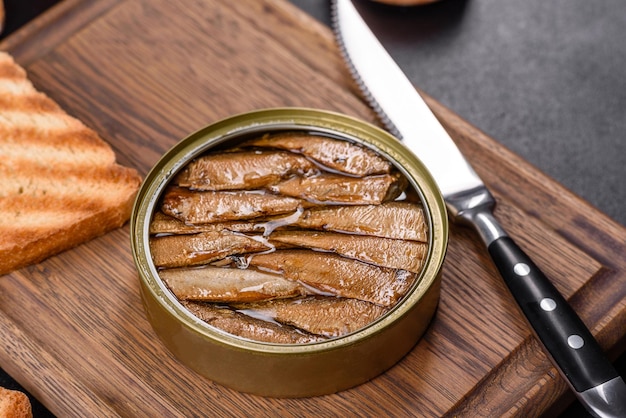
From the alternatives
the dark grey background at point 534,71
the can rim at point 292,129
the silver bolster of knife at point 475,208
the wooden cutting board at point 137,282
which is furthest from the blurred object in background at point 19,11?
the silver bolster of knife at point 475,208

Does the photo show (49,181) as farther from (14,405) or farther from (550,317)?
(550,317)


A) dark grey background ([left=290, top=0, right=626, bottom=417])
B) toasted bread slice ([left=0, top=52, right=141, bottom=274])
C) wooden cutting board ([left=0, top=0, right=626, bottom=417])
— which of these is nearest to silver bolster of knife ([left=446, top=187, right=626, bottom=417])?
wooden cutting board ([left=0, top=0, right=626, bottom=417])

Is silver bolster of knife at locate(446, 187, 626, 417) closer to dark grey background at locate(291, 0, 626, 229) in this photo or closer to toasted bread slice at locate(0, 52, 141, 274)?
dark grey background at locate(291, 0, 626, 229)

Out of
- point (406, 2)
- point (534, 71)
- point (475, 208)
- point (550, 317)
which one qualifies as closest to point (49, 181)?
point (475, 208)

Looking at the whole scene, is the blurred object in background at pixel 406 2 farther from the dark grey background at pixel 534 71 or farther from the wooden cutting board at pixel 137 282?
the wooden cutting board at pixel 137 282

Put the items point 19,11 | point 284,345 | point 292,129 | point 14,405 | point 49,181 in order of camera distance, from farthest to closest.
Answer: point 19,11 < point 49,181 < point 292,129 < point 14,405 < point 284,345

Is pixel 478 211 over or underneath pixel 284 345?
over

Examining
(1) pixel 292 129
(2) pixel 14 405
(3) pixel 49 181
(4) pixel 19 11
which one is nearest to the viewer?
(2) pixel 14 405

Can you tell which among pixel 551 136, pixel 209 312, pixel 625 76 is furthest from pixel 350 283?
pixel 625 76
